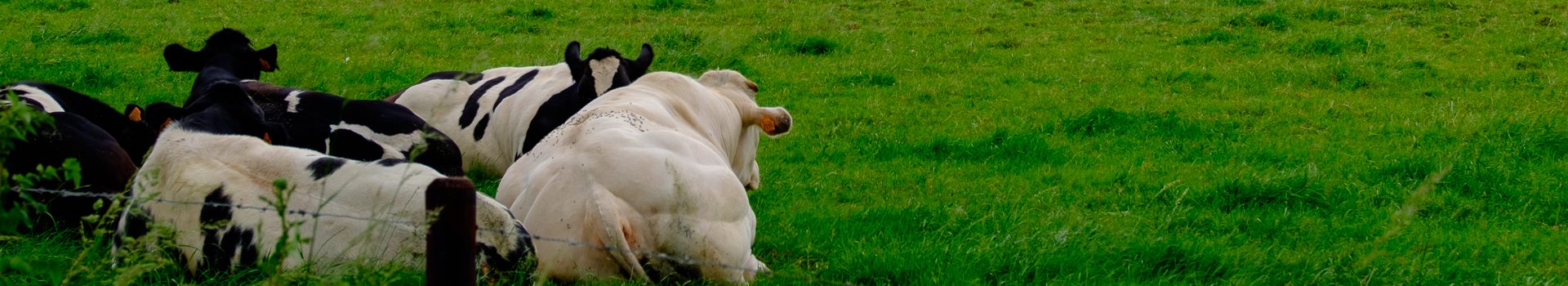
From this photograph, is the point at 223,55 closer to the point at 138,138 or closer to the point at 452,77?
the point at 452,77

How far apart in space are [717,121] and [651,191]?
2059mm

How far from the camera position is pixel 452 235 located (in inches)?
130

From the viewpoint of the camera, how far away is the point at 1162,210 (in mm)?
6996

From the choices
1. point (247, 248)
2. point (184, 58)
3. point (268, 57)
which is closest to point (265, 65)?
point (268, 57)

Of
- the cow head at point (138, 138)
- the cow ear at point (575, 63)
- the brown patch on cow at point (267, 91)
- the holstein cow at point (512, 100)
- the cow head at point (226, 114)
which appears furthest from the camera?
the cow ear at point (575, 63)

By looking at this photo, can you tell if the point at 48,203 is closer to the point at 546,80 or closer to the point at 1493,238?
the point at 546,80

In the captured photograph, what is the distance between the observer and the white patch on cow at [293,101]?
24.6ft

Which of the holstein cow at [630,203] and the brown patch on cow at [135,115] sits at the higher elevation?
the holstein cow at [630,203]

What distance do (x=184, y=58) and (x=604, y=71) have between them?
329cm

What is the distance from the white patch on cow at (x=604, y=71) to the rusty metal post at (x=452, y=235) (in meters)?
4.59

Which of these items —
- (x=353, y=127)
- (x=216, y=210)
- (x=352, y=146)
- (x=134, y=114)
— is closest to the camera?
(x=216, y=210)

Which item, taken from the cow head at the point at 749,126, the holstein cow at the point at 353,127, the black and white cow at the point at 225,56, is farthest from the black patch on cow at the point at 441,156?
the black and white cow at the point at 225,56

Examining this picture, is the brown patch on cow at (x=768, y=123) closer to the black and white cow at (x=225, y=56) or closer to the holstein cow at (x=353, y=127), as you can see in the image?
the holstein cow at (x=353, y=127)

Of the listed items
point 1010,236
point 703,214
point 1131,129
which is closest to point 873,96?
point 1131,129
